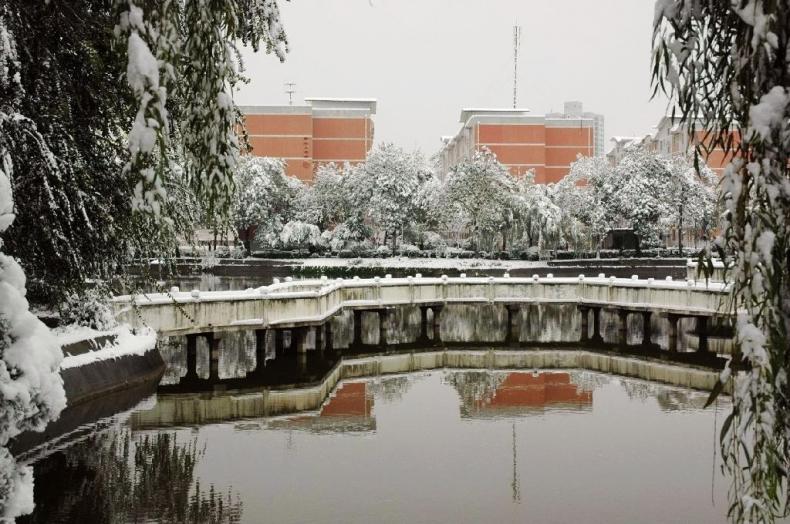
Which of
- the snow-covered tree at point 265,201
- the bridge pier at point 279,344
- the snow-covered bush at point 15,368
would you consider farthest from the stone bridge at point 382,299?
the snow-covered tree at point 265,201

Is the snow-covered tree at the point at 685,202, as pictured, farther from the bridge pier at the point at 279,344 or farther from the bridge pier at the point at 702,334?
the bridge pier at the point at 279,344

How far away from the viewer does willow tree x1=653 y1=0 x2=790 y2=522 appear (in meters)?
3.65

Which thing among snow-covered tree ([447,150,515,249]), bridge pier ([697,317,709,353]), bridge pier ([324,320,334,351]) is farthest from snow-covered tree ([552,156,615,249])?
bridge pier ([324,320,334,351])

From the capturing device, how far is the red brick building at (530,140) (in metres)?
84.5

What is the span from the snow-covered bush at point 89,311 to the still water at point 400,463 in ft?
7.61

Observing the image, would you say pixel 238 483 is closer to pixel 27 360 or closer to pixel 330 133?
pixel 27 360

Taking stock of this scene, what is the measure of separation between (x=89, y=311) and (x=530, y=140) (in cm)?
7072

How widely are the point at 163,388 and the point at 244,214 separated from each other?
4594 cm

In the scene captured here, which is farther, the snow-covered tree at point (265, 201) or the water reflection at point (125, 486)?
the snow-covered tree at point (265, 201)

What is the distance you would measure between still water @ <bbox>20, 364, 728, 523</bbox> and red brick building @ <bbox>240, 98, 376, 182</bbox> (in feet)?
209

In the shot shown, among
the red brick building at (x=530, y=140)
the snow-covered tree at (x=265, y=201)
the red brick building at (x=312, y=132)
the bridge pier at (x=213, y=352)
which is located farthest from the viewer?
the red brick building at (x=530, y=140)

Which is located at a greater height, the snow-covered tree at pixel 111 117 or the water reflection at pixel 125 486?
the snow-covered tree at pixel 111 117

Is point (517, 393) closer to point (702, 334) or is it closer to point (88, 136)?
point (702, 334)

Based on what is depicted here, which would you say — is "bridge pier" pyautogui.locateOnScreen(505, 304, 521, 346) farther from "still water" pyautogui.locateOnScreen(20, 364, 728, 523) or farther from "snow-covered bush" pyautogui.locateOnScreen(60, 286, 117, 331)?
"snow-covered bush" pyautogui.locateOnScreen(60, 286, 117, 331)
